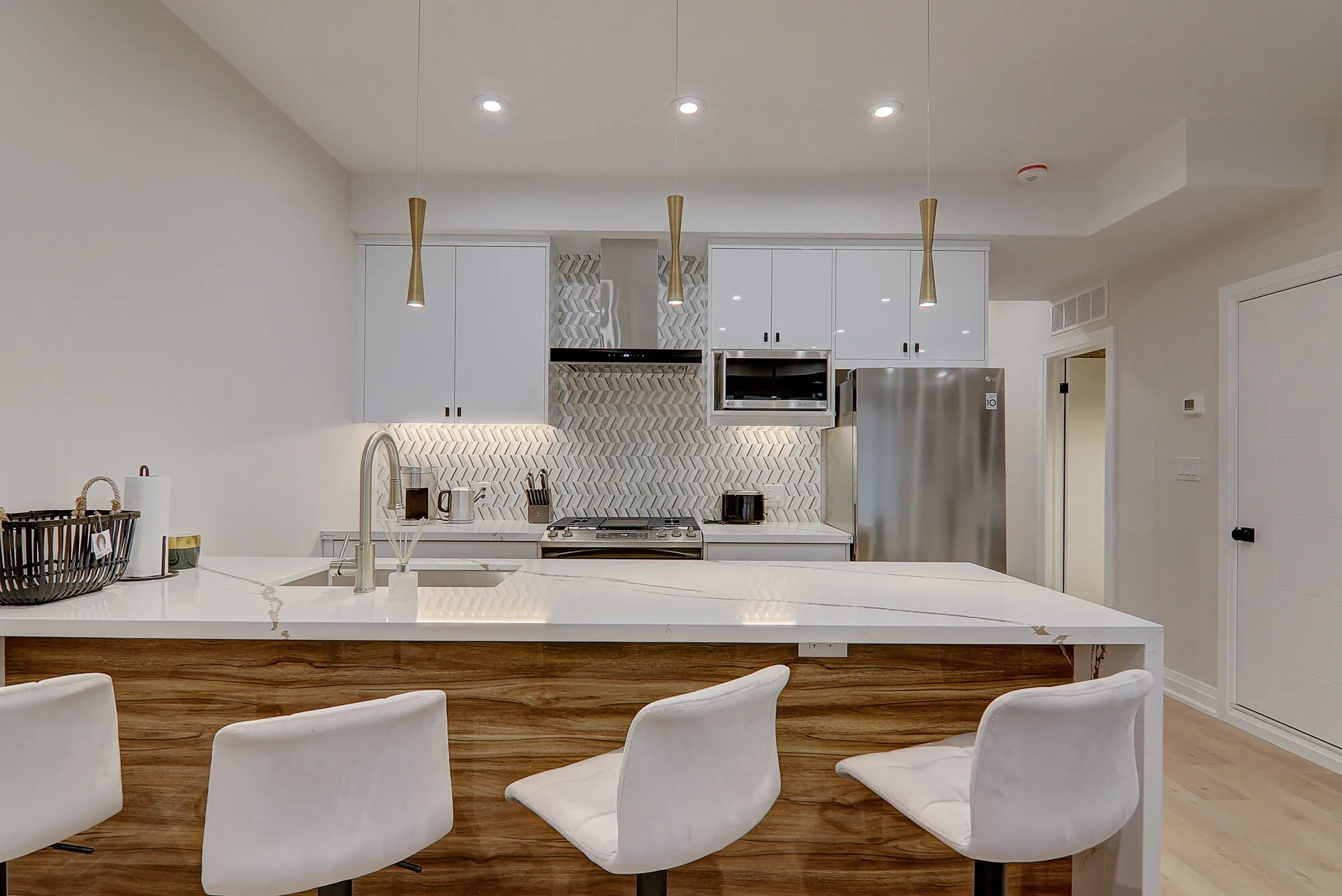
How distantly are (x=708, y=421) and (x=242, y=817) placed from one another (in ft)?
9.67

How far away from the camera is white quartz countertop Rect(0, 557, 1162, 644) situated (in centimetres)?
143

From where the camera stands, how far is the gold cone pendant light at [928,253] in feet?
6.50

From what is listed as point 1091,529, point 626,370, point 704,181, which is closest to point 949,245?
point 704,181

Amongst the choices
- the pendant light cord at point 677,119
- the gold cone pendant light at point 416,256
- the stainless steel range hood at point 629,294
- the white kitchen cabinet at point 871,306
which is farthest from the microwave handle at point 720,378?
the gold cone pendant light at point 416,256

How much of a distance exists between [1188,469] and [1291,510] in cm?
59

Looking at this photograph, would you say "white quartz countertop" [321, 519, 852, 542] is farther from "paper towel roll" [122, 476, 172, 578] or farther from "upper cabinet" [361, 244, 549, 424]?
"paper towel roll" [122, 476, 172, 578]

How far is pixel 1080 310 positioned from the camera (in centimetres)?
466

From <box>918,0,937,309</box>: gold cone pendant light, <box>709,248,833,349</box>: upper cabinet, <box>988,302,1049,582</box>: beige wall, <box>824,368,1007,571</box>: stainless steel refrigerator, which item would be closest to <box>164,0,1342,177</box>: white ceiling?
<box>709,248,833,349</box>: upper cabinet

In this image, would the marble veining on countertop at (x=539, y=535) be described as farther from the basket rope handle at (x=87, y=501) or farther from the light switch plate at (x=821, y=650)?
the light switch plate at (x=821, y=650)

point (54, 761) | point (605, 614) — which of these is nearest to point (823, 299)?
point (605, 614)

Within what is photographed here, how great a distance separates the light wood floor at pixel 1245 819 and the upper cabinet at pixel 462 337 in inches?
125

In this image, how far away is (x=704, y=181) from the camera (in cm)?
358

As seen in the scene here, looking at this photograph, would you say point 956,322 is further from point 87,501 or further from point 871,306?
point 87,501

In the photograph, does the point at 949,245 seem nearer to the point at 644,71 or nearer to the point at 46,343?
the point at 644,71
